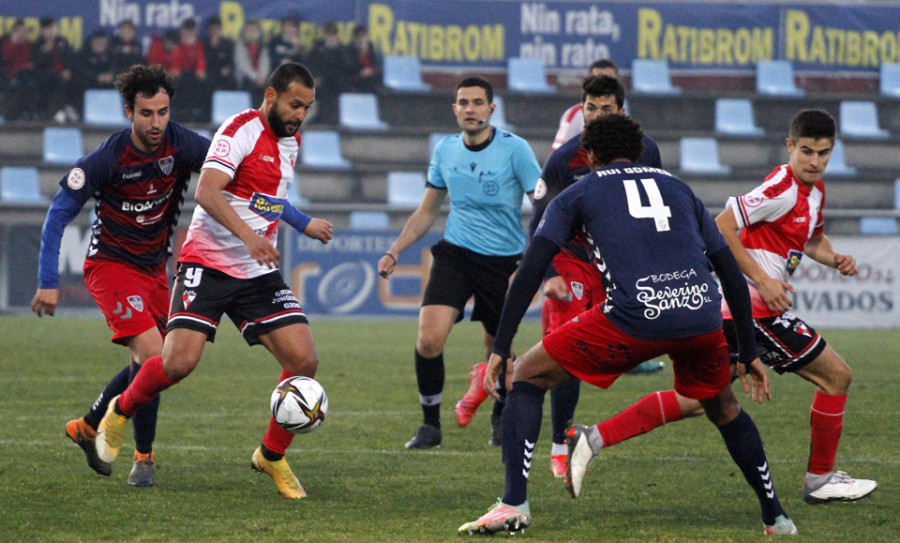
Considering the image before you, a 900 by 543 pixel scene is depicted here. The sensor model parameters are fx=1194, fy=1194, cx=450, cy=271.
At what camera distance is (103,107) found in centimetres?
2089

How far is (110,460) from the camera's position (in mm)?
5766

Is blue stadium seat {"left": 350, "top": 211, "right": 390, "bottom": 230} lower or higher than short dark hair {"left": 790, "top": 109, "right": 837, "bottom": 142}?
lower

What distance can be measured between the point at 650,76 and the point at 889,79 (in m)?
4.64

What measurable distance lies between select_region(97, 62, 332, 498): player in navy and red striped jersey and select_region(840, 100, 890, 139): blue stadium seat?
59.3ft

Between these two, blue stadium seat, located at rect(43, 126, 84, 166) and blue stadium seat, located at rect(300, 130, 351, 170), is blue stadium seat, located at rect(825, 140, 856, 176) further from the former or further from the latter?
blue stadium seat, located at rect(43, 126, 84, 166)

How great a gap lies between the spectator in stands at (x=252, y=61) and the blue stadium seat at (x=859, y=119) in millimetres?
10525

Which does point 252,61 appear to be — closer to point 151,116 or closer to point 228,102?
point 228,102

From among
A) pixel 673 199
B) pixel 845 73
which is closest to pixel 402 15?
pixel 845 73

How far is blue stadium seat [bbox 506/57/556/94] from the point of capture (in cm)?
2183

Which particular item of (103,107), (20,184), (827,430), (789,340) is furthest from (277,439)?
(103,107)

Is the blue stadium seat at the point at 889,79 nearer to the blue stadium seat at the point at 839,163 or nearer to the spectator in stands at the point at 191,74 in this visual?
the blue stadium seat at the point at 839,163

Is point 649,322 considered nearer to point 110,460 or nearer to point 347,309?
point 110,460

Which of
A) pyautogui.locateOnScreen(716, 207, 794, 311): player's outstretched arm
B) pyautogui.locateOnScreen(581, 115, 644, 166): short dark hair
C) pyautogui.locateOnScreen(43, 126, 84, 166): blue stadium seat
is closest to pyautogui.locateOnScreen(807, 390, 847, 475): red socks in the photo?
pyautogui.locateOnScreen(716, 207, 794, 311): player's outstretched arm

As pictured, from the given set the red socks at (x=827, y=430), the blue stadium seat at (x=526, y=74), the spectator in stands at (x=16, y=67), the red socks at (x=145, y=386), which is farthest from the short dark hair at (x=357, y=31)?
the red socks at (x=827, y=430)
